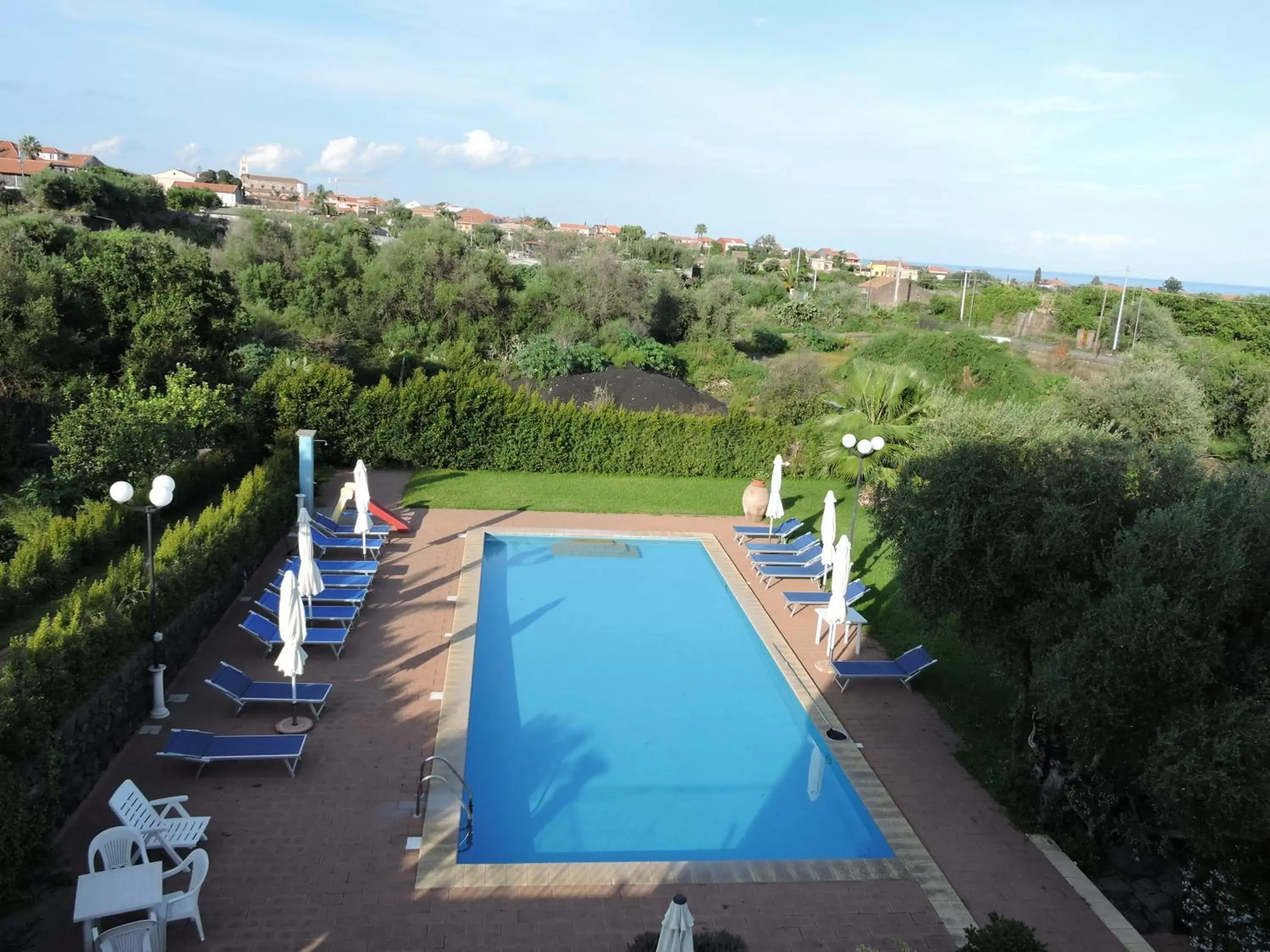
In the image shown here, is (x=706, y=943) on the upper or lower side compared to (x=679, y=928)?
lower

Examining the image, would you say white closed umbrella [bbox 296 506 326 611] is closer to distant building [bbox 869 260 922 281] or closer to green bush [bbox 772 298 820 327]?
green bush [bbox 772 298 820 327]

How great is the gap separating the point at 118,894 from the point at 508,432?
591 inches

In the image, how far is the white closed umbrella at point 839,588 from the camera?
10.8 m

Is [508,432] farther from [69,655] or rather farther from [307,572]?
[69,655]

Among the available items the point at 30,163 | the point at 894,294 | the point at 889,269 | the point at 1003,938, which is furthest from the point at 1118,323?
the point at 889,269

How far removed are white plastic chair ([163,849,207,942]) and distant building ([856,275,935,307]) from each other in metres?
61.7

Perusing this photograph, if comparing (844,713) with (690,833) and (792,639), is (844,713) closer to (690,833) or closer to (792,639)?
(792,639)

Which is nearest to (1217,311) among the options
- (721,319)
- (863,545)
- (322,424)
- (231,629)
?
(721,319)

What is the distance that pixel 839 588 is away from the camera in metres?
10.8

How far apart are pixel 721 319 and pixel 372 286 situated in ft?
55.0

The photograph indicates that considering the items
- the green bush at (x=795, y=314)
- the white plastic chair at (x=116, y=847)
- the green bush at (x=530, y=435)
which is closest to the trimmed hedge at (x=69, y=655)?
the white plastic chair at (x=116, y=847)

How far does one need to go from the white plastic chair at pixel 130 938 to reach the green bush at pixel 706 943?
3195 millimetres

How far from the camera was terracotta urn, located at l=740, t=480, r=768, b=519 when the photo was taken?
17.0m

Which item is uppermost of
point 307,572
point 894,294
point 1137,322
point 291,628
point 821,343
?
point 894,294
